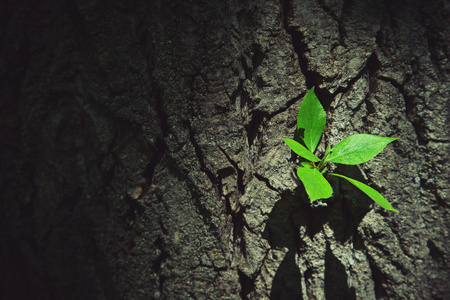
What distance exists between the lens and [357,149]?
871 mm

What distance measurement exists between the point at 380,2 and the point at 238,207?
979mm

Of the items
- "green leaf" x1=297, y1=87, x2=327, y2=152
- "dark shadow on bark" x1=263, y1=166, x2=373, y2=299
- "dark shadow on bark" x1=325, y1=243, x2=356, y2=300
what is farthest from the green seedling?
"dark shadow on bark" x1=325, y1=243, x2=356, y2=300

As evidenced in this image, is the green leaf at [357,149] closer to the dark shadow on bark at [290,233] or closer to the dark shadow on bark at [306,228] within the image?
the dark shadow on bark at [306,228]

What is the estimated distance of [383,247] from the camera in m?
0.98

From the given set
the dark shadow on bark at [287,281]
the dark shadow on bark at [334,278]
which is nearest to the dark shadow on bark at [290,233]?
the dark shadow on bark at [287,281]

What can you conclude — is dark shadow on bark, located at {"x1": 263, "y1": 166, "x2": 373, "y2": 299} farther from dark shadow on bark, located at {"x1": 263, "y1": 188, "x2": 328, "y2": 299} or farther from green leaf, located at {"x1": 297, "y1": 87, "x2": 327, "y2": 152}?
green leaf, located at {"x1": 297, "y1": 87, "x2": 327, "y2": 152}

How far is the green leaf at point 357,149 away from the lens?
0.85 meters

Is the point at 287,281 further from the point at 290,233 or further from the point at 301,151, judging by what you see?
the point at 301,151

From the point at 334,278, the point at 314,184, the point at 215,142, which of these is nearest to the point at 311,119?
the point at 314,184

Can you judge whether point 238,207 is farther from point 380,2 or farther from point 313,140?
point 380,2

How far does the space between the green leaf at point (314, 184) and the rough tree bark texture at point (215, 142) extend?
11 centimetres

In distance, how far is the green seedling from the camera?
84 cm

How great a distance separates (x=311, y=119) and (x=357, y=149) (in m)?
0.19

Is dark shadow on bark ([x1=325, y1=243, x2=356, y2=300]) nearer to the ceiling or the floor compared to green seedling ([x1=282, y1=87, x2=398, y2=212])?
nearer to the floor
